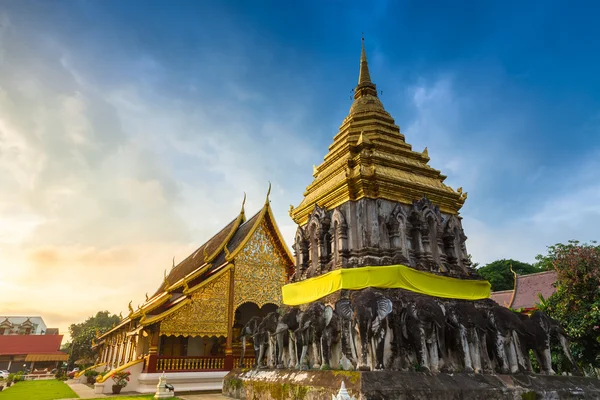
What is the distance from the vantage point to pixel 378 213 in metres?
8.01

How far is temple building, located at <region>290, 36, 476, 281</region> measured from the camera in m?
7.84

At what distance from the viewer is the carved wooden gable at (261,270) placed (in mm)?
12141

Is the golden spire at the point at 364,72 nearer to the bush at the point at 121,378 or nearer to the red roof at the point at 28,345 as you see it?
the bush at the point at 121,378

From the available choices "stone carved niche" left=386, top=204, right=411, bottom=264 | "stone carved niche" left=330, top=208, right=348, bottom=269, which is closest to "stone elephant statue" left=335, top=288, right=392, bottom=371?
"stone carved niche" left=330, top=208, right=348, bottom=269

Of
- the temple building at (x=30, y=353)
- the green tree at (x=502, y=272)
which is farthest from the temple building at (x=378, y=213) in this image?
the temple building at (x=30, y=353)

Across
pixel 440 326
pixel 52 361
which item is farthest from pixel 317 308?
pixel 52 361

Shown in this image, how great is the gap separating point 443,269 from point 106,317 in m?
52.0

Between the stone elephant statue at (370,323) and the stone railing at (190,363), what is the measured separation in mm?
6125

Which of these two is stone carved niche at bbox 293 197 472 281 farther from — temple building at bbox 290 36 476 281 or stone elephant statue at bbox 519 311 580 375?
stone elephant statue at bbox 519 311 580 375

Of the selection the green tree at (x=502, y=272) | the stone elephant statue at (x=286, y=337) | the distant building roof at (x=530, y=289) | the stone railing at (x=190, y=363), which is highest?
the green tree at (x=502, y=272)

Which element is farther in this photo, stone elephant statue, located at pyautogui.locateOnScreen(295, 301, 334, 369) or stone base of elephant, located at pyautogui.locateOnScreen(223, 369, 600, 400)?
stone elephant statue, located at pyautogui.locateOnScreen(295, 301, 334, 369)

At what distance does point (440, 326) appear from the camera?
20.9 ft

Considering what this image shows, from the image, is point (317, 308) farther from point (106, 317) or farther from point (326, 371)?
point (106, 317)

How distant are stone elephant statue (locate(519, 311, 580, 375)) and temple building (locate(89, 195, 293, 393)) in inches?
276
